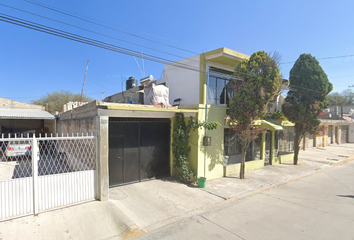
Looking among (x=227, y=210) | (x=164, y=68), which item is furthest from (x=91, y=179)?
(x=164, y=68)

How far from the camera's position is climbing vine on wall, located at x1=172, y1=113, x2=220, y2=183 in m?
7.24

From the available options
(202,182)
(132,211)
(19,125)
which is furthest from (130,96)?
(19,125)

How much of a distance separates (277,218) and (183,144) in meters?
3.92

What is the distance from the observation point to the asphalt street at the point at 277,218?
161 inches

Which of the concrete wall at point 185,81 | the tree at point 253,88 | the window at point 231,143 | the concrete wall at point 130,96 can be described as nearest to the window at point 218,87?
the concrete wall at point 185,81

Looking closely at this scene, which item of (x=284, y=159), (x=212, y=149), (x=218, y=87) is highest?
(x=218, y=87)

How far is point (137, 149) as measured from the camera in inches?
279

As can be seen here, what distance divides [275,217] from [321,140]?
65.6 ft

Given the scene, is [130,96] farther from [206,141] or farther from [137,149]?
[206,141]

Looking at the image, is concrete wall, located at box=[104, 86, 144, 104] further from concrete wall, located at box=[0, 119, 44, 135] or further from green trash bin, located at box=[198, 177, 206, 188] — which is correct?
concrete wall, located at box=[0, 119, 44, 135]

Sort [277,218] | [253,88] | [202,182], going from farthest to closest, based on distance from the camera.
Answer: [253,88] → [202,182] → [277,218]

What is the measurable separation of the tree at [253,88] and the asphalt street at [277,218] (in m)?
2.75

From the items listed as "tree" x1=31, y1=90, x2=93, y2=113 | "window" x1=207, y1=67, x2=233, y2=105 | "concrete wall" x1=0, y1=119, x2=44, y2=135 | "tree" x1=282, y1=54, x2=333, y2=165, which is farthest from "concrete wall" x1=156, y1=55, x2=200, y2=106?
"tree" x1=31, y1=90, x2=93, y2=113

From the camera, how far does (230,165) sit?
866 cm
